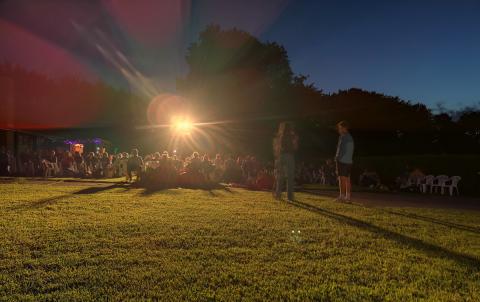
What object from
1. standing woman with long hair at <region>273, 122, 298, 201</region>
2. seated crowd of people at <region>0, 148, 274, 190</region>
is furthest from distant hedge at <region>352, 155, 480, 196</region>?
standing woman with long hair at <region>273, 122, 298, 201</region>

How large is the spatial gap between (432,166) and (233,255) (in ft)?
51.5

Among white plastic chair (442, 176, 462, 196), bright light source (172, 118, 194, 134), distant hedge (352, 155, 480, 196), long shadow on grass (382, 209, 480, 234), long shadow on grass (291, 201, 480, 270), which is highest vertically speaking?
bright light source (172, 118, 194, 134)

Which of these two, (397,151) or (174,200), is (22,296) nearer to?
(174,200)

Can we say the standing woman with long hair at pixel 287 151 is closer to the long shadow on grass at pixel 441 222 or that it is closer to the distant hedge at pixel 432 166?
the long shadow on grass at pixel 441 222

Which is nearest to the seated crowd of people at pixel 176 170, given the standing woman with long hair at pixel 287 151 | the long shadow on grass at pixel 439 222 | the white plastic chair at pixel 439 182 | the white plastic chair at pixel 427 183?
the white plastic chair at pixel 427 183

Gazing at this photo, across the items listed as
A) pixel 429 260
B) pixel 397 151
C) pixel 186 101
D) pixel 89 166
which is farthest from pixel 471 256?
pixel 186 101

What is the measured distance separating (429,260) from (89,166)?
20392mm

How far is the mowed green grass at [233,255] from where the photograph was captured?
365cm

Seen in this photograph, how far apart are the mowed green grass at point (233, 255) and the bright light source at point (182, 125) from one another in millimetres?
30838

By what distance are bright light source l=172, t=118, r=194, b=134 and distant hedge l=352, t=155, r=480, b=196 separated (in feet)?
70.0

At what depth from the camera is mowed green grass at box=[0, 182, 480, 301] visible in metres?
3.65

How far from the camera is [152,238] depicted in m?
5.65

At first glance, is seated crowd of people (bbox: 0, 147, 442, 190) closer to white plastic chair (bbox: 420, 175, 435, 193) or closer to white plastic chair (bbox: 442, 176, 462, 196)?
white plastic chair (bbox: 420, 175, 435, 193)

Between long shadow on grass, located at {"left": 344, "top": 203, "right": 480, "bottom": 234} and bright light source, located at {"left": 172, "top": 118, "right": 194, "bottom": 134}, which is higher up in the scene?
bright light source, located at {"left": 172, "top": 118, "right": 194, "bottom": 134}
